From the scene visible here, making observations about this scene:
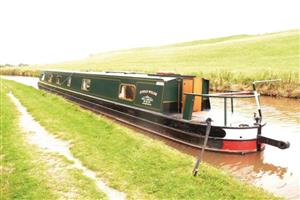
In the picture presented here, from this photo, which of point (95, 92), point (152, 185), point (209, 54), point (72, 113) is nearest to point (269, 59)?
point (209, 54)

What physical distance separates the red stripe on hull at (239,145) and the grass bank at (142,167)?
1.71 meters

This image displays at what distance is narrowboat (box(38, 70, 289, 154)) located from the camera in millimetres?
9359

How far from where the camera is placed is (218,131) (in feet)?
31.0

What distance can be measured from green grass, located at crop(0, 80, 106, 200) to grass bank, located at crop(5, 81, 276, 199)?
514mm

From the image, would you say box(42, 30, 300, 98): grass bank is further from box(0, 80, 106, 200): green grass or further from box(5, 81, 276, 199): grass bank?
box(0, 80, 106, 200): green grass

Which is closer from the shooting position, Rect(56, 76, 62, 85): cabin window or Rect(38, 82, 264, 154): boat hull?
Rect(38, 82, 264, 154): boat hull

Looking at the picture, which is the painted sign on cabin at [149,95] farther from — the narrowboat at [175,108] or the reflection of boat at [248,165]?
the reflection of boat at [248,165]

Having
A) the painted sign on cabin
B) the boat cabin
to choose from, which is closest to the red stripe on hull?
the boat cabin

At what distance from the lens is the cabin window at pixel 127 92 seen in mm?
12977

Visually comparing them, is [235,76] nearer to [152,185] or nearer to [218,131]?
[218,131]

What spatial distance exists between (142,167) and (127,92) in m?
6.42

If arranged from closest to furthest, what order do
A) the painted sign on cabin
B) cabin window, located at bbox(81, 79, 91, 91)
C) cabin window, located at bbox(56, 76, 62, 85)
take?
1. the painted sign on cabin
2. cabin window, located at bbox(81, 79, 91, 91)
3. cabin window, located at bbox(56, 76, 62, 85)

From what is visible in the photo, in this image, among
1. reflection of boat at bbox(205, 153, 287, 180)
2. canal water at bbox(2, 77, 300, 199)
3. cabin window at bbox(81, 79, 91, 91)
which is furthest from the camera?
cabin window at bbox(81, 79, 91, 91)

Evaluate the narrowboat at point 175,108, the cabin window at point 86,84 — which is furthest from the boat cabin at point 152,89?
the cabin window at point 86,84
